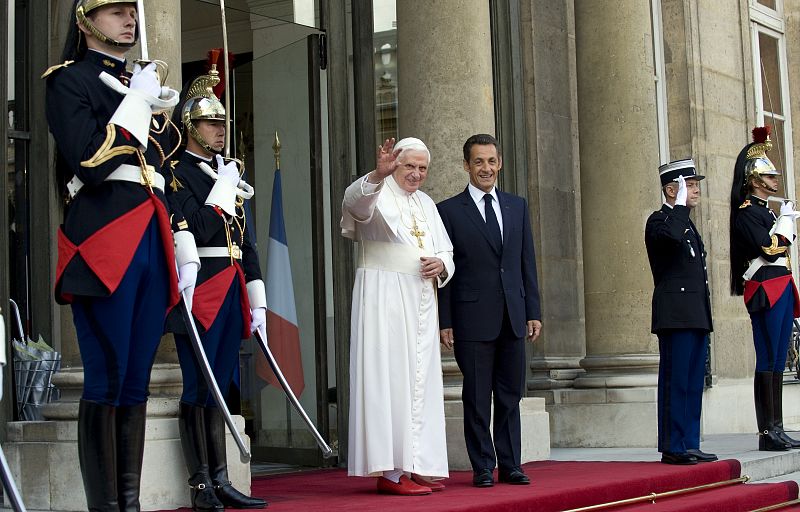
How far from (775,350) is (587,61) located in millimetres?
2809

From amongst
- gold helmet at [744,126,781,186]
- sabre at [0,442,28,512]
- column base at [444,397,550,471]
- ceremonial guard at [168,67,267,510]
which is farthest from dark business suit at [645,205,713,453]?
sabre at [0,442,28,512]

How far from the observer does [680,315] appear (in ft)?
26.3

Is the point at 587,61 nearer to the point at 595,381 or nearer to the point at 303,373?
the point at 595,381

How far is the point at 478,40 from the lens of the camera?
340 inches

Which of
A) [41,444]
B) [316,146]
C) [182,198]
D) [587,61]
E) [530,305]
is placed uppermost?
[587,61]

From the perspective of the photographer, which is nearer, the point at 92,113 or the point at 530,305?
the point at 92,113

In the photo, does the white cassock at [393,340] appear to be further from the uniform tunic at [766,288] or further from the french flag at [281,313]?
the uniform tunic at [766,288]

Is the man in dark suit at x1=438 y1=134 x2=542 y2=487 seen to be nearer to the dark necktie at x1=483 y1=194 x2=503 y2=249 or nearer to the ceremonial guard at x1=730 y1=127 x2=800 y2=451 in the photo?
the dark necktie at x1=483 y1=194 x2=503 y2=249

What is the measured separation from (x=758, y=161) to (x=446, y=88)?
2373 millimetres

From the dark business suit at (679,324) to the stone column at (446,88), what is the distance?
1.02 m

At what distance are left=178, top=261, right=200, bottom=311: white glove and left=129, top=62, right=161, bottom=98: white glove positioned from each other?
3.19 feet

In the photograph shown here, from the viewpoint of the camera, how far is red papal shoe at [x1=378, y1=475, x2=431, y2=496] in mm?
6530

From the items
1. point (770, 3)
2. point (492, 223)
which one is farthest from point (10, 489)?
point (770, 3)

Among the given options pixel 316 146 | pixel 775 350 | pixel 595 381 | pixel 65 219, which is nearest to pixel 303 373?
pixel 316 146
